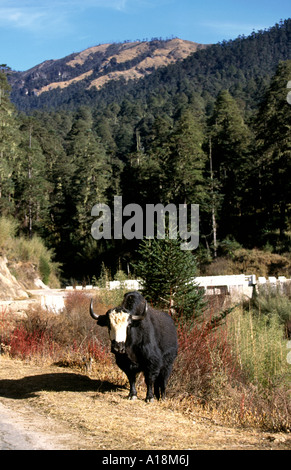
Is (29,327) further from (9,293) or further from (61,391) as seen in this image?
(9,293)

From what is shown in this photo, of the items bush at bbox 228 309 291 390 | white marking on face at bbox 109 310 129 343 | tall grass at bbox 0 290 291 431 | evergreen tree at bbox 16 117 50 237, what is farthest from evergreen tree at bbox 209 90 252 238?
white marking on face at bbox 109 310 129 343

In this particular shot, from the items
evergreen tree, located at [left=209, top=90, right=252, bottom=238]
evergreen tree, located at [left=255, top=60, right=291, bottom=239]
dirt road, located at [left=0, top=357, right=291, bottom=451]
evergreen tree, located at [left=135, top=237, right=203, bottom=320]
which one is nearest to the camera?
dirt road, located at [left=0, top=357, right=291, bottom=451]

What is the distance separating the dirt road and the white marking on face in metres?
0.95

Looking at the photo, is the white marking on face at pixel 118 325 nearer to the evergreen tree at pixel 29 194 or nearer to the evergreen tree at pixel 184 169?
the evergreen tree at pixel 184 169

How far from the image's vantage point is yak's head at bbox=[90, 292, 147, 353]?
263 inches

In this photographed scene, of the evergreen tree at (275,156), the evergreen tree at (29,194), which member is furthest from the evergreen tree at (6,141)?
the evergreen tree at (275,156)

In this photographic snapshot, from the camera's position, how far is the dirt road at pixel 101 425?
5.37m

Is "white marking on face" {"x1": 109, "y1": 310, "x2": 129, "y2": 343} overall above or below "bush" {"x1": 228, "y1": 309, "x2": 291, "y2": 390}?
above

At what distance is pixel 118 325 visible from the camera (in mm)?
6711

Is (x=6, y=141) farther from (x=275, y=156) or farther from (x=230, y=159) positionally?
(x=230, y=159)

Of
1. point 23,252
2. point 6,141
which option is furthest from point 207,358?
point 6,141

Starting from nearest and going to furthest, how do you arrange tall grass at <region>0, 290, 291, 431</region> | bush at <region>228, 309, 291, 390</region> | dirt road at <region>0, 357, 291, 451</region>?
dirt road at <region>0, 357, 291, 451</region> → tall grass at <region>0, 290, 291, 431</region> → bush at <region>228, 309, 291, 390</region>

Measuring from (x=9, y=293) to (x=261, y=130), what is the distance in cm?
3053

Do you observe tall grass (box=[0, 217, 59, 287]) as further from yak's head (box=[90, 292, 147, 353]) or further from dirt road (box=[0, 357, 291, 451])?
yak's head (box=[90, 292, 147, 353])
